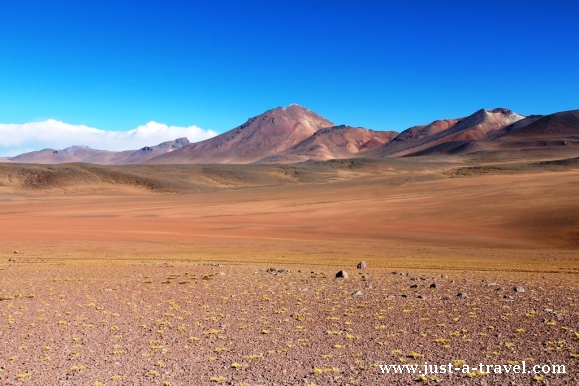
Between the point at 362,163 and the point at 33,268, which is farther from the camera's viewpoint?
the point at 362,163

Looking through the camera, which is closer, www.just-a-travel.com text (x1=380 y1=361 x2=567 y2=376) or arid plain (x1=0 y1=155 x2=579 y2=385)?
www.just-a-travel.com text (x1=380 y1=361 x2=567 y2=376)

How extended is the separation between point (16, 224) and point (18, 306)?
1447 inches

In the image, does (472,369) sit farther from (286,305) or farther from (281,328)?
(286,305)

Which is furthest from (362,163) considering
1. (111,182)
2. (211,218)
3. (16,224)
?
(16,224)

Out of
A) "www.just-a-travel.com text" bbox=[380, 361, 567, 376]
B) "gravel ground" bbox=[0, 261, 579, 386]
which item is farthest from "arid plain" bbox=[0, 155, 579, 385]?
"www.just-a-travel.com text" bbox=[380, 361, 567, 376]

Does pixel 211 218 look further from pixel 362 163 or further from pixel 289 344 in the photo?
pixel 362 163

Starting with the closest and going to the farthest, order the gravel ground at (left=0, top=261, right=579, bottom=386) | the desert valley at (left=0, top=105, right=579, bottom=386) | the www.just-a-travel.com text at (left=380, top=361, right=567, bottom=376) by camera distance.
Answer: the www.just-a-travel.com text at (left=380, top=361, right=567, bottom=376)
the gravel ground at (left=0, top=261, right=579, bottom=386)
the desert valley at (left=0, top=105, right=579, bottom=386)

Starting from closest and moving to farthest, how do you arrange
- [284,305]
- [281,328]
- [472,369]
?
[472,369], [281,328], [284,305]

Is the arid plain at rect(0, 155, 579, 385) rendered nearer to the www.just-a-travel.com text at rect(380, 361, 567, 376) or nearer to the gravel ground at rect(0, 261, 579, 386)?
the gravel ground at rect(0, 261, 579, 386)

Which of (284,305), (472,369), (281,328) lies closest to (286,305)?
(284,305)

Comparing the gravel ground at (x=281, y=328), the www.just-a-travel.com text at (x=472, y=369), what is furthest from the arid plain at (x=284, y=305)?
the www.just-a-travel.com text at (x=472, y=369)

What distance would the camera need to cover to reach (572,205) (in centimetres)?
4566

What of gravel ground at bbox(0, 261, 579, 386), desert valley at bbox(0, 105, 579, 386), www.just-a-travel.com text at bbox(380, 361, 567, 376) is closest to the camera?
www.just-a-travel.com text at bbox(380, 361, 567, 376)

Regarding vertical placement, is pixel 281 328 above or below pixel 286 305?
above
